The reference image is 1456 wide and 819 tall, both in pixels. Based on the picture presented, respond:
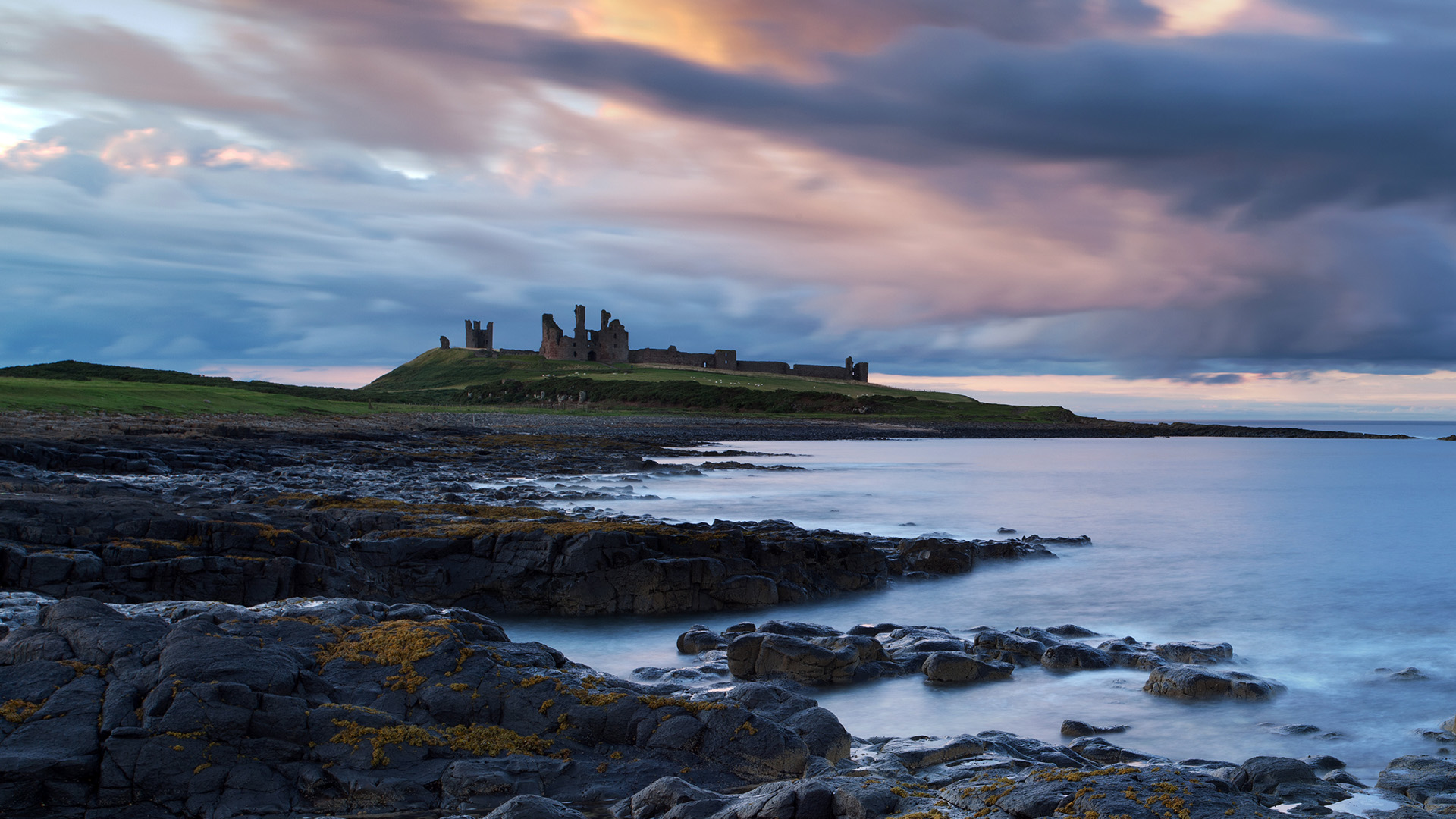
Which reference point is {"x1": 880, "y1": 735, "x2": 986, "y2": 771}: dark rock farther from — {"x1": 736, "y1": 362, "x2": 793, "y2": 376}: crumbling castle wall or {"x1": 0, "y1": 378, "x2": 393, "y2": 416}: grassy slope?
{"x1": 736, "y1": 362, "x2": 793, "y2": 376}: crumbling castle wall

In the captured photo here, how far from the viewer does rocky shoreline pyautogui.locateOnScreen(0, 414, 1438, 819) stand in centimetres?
534

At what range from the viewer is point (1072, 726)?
28.5 ft

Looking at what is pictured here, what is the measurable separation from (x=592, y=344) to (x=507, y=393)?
31.6 meters

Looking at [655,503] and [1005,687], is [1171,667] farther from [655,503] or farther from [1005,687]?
[655,503]

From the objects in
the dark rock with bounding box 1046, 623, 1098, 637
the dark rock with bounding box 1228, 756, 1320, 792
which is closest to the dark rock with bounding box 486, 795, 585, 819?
the dark rock with bounding box 1228, 756, 1320, 792

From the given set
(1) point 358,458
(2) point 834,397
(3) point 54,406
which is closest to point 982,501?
(1) point 358,458

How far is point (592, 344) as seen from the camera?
457 feet

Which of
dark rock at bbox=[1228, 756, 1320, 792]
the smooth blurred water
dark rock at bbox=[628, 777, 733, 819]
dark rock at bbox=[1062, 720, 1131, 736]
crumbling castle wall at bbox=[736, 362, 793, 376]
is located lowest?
the smooth blurred water

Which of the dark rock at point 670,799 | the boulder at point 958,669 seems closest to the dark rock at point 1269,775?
the boulder at point 958,669

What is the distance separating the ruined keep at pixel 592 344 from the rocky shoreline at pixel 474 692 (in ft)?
410

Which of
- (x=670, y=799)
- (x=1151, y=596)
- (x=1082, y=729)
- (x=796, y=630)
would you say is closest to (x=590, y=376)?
(x=1151, y=596)

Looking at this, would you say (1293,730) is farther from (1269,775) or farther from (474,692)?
(474,692)

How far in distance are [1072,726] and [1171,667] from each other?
2.68 metres

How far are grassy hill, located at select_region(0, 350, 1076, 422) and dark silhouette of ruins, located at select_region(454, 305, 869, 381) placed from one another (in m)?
3.83
